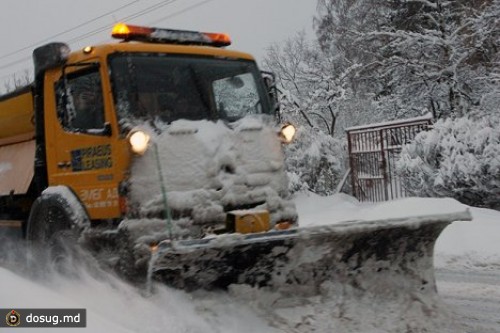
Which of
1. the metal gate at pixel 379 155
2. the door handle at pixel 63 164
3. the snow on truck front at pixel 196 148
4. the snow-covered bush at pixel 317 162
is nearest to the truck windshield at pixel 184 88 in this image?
the snow on truck front at pixel 196 148

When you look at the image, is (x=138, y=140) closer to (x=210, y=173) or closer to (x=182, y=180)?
(x=182, y=180)

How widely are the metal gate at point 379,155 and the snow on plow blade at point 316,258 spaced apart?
683 cm

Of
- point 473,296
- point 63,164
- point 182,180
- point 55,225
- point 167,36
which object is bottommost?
point 473,296

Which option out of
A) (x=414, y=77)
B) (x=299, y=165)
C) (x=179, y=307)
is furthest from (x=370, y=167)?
(x=179, y=307)

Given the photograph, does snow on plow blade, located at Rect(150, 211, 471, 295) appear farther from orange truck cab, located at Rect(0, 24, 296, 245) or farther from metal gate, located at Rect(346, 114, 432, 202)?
metal gate, located at Rect(346, 114, 432, 202)

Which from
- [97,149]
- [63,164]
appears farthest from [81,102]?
[63,164]

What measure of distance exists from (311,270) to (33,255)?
322 centimetres

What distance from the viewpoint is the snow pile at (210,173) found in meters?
5.00

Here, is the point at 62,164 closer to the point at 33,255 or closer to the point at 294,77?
the point at 33,255

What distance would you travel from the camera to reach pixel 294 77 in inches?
837

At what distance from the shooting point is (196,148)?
5207 mm

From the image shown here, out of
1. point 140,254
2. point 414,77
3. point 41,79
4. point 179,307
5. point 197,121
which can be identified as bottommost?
point 179,307

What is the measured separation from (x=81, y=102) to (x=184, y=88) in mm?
1025

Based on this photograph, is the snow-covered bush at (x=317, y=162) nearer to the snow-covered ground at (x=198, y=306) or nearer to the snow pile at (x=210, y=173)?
the snow-covered ground at (x=198, y=306)
